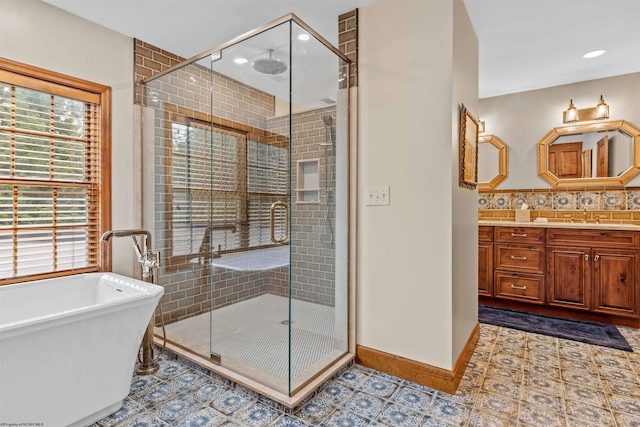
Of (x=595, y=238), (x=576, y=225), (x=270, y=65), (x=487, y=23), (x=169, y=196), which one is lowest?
(x=595, y=238)

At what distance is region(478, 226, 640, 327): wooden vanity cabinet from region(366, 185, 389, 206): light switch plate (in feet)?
6.63

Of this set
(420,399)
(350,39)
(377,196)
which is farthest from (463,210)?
(350,39)

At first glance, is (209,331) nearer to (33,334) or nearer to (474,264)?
(33,334)

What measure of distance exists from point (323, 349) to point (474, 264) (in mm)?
1370

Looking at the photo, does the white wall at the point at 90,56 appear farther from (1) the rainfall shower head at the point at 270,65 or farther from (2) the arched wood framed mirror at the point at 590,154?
(2) the arched wood framed mirror at the point at 590,154

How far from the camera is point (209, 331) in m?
2.57

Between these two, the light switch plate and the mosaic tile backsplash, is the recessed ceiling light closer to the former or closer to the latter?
the mosaic tile backsplash

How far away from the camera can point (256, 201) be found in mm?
2559

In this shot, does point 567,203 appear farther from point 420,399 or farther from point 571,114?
point 420,399

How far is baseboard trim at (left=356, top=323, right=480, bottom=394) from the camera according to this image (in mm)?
2000

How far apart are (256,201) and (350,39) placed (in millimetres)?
1350

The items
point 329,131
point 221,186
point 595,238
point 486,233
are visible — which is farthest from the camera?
point 486,233

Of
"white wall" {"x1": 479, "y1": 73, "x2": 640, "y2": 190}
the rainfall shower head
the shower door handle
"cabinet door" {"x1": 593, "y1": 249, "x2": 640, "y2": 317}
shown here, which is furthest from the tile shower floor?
"white wall" {"x1": 479, "y1": 73, "x2": 640, "y2": 190}

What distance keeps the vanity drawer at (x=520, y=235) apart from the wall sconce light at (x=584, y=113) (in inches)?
54.3
